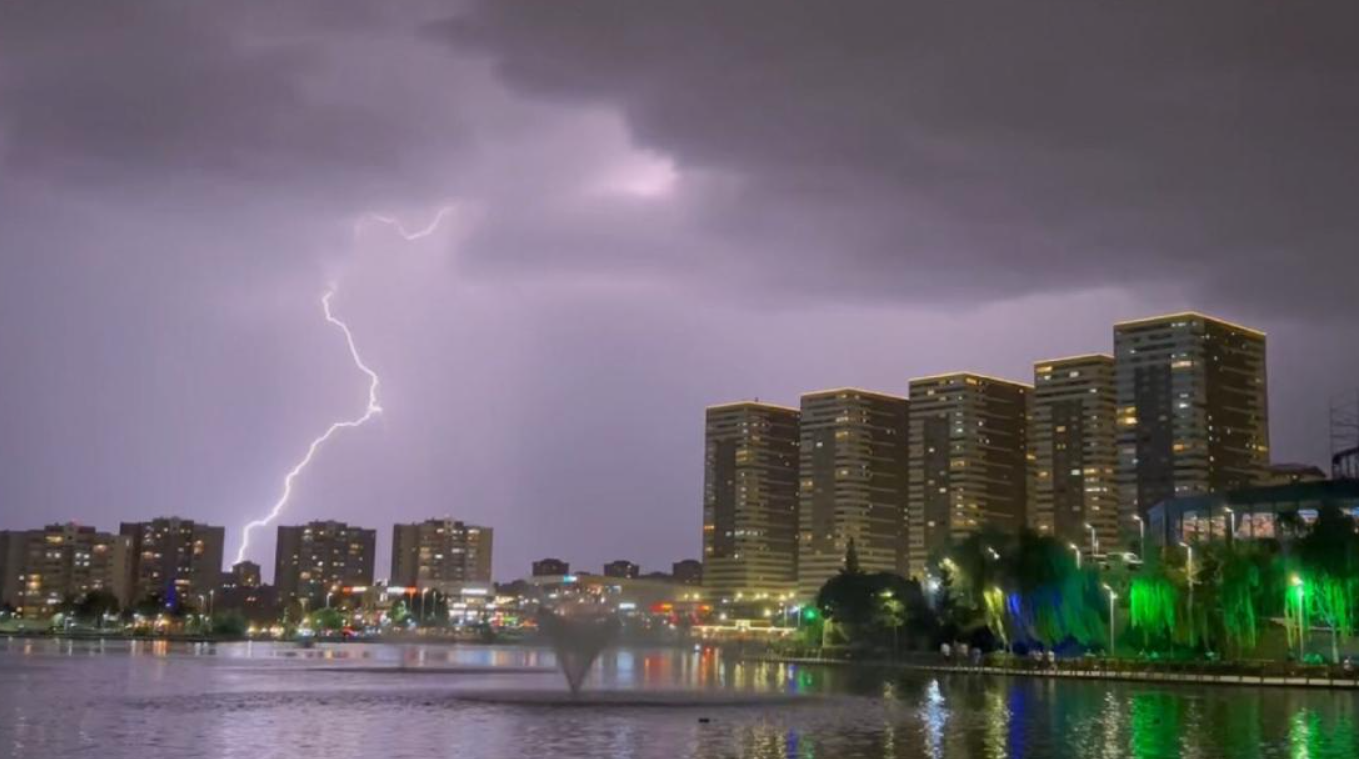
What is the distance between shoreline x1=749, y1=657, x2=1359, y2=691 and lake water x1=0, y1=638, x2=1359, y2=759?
4.57 m

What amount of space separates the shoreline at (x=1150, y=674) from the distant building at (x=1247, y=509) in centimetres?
2248

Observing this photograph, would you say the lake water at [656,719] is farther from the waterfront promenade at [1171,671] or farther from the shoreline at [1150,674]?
the waterfront promenade at [1171,671]

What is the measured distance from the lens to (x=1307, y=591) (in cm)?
9344

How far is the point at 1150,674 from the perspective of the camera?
91375 mm

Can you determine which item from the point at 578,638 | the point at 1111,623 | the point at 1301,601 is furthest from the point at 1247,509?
the point at 578,638

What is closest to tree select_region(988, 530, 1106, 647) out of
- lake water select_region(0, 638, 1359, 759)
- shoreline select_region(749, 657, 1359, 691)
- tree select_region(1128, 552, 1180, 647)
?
tree select_region(1128, 552, 1180, 647)

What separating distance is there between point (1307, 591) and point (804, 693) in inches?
1614

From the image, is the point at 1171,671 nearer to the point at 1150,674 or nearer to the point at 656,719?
the point at 1150,674

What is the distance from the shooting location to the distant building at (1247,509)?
11988 cm

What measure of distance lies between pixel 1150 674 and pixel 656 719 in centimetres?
5107

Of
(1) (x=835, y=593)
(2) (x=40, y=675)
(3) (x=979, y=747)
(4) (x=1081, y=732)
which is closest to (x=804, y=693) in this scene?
(4) (x=1081, y=732)

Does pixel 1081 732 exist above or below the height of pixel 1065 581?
below

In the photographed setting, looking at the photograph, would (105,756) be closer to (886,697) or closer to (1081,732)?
(1081,732)

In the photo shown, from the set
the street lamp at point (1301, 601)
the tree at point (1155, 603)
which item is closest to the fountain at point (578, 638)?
the tree at point (1155, 603)
